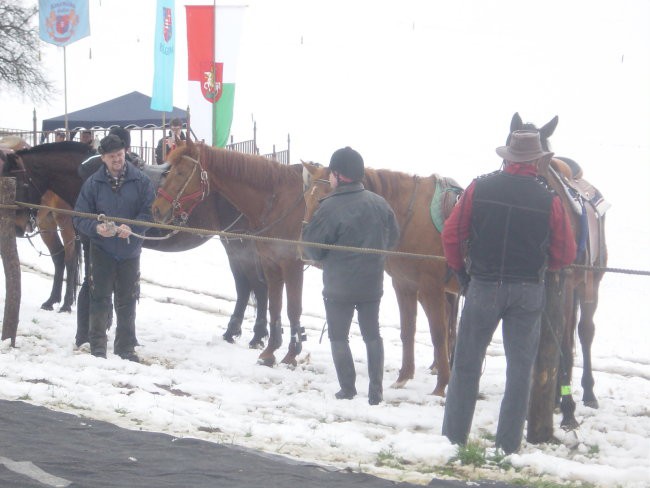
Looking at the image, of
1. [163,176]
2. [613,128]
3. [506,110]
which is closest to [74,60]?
[506,110]

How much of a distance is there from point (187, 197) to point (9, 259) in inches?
66.5

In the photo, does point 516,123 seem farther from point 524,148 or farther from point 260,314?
point 260,314

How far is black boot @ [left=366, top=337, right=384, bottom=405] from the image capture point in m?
7.00

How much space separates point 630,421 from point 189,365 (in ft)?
12.3

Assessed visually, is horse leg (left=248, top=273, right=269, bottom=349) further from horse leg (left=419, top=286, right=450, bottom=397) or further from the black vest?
the black vest

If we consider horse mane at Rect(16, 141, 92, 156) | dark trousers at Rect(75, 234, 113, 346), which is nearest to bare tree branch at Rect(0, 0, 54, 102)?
horse mane at Rect(16, 141, 92, 156)

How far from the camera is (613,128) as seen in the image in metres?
37.8

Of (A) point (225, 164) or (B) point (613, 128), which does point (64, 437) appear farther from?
(B) point (613, 128)

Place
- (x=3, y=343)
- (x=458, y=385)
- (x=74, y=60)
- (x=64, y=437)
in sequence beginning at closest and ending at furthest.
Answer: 1. (x=64, y=437)
2. (x=458, y=385)
3. (x=3, y=343)
4. (x=74, y=60)

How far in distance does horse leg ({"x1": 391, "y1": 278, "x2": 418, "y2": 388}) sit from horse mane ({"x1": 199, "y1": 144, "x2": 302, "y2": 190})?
159 cm

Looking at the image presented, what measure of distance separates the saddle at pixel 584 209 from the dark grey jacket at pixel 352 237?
1306 millimetres

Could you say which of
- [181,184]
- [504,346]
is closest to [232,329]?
[181,184]

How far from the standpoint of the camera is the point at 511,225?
5090 millimetres

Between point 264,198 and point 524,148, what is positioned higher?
point 524,148
